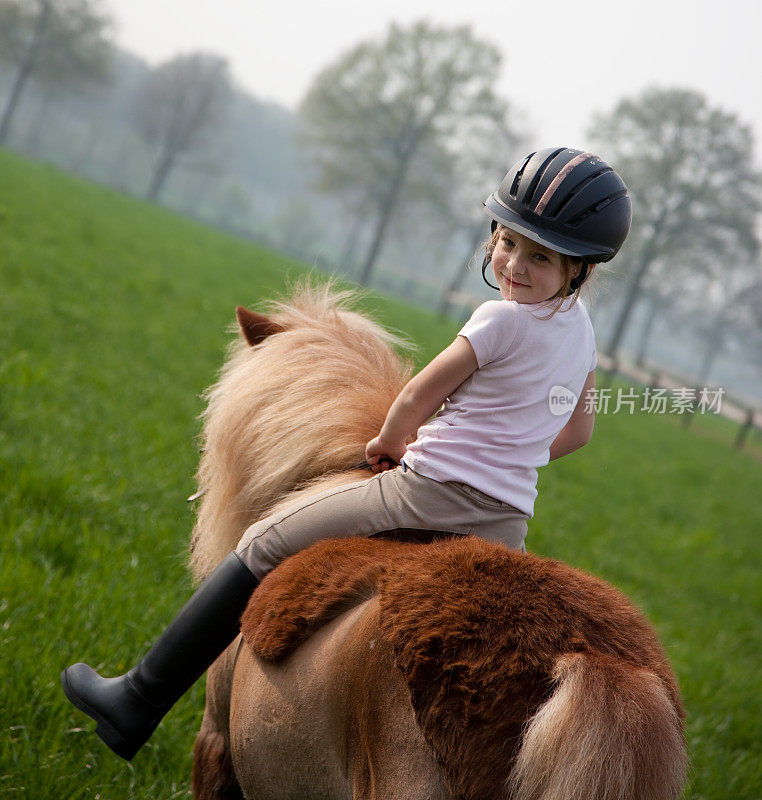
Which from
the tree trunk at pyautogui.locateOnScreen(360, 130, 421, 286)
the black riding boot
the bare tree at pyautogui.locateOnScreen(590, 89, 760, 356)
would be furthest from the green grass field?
the tree trunk at pyautogui.locateOnScreen(360, 130, 421, 286)

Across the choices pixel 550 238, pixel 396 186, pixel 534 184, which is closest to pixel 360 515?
pixel 550 238

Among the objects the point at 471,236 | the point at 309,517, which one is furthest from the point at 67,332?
the point at 471,236

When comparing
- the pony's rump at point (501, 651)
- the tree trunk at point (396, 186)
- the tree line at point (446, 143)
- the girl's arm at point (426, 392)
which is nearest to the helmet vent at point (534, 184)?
the girl's arm at point (426, 392)

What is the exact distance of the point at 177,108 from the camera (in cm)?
5175

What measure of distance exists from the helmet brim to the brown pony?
69 cm

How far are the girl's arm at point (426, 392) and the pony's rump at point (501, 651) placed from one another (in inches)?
15.6

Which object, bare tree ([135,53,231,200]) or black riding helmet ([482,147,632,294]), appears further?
bare tree ([135,53,231,200])

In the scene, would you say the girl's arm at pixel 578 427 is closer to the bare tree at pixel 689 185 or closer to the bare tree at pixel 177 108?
→ the bare tree at pixel 689 185

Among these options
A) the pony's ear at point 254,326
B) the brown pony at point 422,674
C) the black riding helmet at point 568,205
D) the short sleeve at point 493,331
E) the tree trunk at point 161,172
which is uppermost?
the tree trunk at point 161,172

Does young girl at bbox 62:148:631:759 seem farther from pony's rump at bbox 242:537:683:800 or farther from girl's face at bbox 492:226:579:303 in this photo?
pony's rump at bbox 242:537:683:800

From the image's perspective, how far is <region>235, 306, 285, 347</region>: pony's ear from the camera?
8.30 feet

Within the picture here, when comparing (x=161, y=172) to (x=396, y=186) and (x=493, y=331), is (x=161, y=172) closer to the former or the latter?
(x=396, y=186)

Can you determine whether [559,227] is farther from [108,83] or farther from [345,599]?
[108,83]

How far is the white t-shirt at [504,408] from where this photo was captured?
6.17ft
